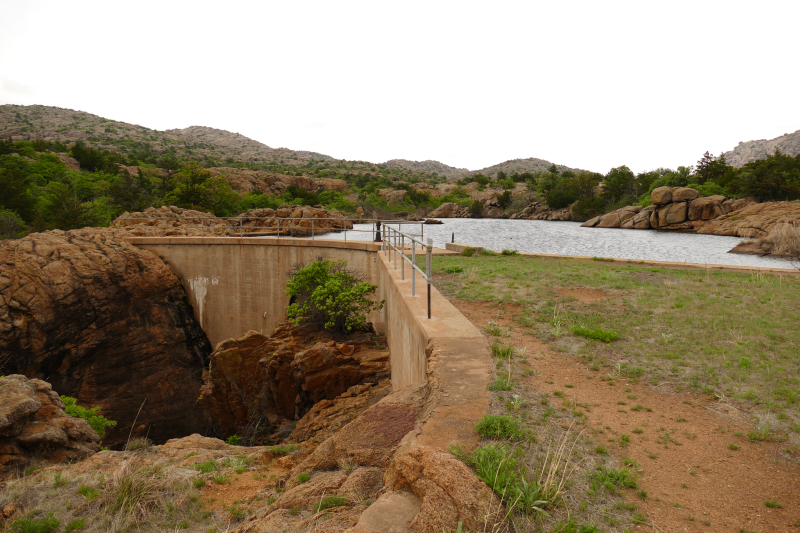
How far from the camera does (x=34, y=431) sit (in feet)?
23.5

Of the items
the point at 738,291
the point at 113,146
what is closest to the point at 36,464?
the point at 738,291

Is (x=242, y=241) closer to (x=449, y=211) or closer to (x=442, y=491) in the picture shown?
(x=442, y=491)

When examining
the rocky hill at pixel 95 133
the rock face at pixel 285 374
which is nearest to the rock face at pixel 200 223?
the rock face at pixel 285 374

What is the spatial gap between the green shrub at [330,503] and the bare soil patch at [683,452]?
200cm

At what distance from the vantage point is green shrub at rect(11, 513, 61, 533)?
427cm

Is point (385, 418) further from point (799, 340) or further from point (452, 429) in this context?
point (799, 340)

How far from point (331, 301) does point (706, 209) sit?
45007 millimetres

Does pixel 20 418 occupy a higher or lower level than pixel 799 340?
lower

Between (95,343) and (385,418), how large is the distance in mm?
19145

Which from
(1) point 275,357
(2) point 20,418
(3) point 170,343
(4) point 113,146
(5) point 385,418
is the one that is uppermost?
(4) point 113,146

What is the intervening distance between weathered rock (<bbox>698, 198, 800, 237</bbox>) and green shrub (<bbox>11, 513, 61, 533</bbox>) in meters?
43.7

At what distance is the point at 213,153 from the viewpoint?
130625 mm

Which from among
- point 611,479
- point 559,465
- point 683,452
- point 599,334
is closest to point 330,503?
point 559,465

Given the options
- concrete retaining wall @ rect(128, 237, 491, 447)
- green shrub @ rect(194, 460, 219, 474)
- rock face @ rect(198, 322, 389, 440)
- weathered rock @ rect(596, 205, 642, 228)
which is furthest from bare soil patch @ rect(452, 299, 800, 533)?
weathered rock @ rect(596, 205, 642, 228)
